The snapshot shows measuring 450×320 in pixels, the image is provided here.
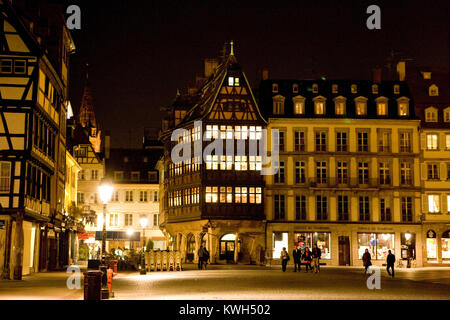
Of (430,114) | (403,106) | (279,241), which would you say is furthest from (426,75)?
(279,241)

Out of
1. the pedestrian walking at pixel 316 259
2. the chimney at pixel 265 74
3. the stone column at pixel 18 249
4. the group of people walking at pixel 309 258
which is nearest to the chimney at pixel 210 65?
the chimney at pixel 265 74

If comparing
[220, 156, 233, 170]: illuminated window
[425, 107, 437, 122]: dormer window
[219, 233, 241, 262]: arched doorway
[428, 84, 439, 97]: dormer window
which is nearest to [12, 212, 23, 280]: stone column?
[220, 156, 233, 170]: illuminated window

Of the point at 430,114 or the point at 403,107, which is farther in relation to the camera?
the point at 430,114

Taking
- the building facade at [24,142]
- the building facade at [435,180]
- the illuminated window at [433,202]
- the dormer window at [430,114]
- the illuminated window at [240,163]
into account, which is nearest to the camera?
the building facade at [24,142]

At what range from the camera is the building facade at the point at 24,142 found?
32.3 m

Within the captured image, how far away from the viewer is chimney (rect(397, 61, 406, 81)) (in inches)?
2537

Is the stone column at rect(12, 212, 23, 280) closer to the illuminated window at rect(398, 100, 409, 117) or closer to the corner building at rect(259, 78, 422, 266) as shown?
the corner building at rect(259, 78, 422, 266)

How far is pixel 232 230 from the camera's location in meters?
57.0

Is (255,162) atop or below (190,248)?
atop

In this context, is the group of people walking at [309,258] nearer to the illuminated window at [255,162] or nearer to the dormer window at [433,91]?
the illuminated window at [255,162]

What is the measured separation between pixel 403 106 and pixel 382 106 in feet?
6.11

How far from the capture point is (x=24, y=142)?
32.8m

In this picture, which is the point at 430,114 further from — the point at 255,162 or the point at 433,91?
the point at 255,162

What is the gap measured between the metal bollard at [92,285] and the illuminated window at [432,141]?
46.5m
